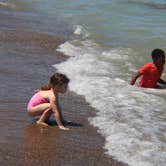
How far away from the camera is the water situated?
6.45m

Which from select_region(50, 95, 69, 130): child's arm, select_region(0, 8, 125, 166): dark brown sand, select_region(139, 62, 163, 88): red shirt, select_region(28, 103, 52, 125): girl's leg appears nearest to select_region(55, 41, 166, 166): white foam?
select_region(0, 8, 125, 166): dark brown sand

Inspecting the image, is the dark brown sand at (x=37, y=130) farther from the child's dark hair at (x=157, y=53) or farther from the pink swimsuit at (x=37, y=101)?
the child's dark hair at (x=157, y=53)

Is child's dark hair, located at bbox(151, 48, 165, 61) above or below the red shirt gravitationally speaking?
above

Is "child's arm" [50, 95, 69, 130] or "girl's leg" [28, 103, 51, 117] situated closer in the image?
"child's arm" [50, 95, 69, 130]

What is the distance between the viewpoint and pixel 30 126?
6.74 metres

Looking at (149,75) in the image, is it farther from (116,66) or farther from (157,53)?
(116,66)

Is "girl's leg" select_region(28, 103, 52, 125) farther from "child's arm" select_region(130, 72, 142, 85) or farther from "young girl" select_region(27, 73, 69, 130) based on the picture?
"child's arm" select_region(130, 72, 142, 85)

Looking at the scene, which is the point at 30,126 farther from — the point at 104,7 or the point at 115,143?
the point at 104,7

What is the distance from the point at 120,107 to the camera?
25.8ft

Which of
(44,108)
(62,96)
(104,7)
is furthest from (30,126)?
(104,7)

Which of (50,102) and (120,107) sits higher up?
(50,102)

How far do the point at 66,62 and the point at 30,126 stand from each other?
4421 mm

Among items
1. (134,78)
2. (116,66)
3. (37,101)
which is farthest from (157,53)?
(37,101)

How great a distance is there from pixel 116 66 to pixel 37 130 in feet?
15.2
